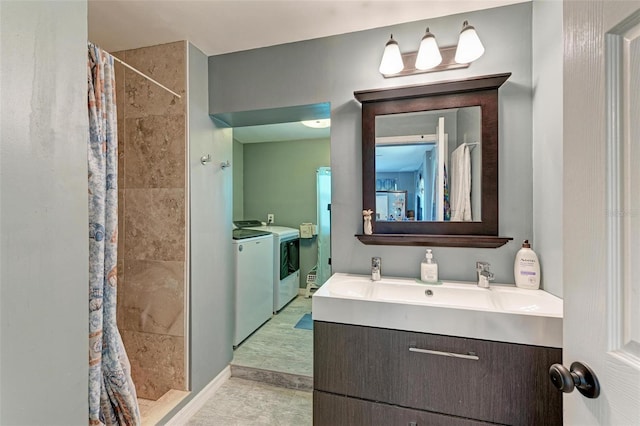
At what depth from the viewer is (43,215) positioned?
69 centimetres

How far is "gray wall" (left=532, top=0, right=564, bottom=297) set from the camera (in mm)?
1229

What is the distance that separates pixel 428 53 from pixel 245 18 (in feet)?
3.41

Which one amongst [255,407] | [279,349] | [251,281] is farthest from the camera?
[251,281]

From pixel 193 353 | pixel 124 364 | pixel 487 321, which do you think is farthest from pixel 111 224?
pixel 487 321

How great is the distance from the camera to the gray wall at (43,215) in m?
0.62

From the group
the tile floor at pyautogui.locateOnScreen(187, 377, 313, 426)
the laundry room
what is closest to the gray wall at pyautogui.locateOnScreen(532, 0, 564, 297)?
the tile floor at pyautogui.locateOnScreen(187, 377, 313, 426)

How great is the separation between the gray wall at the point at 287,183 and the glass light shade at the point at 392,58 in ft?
7.66

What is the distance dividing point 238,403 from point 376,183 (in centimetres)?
171

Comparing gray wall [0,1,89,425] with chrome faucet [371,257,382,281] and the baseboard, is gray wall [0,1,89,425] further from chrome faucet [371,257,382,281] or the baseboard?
chrome faucet [371,257,382,281]

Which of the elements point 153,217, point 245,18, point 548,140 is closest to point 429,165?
point 548,140

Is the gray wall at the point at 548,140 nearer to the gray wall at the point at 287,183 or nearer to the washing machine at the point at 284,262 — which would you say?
the washing machine at the point at 284,262

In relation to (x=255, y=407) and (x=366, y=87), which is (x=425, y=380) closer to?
(x=255, y=407)

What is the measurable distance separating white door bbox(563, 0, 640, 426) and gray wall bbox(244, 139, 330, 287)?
3.35 meters

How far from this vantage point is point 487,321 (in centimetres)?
110
